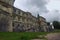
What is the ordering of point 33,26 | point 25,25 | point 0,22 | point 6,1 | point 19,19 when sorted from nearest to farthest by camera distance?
point 0,22 < point 6,1 < point 19,19 < point 25,25 < point 33,26

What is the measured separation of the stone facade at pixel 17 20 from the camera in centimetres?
1675

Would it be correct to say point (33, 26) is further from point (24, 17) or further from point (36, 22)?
point (24, 17)

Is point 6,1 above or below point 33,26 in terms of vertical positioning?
above

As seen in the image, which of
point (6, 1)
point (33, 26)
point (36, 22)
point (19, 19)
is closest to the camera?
point (6, 1)

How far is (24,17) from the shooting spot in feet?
82.0

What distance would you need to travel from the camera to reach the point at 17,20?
23281 millimetres

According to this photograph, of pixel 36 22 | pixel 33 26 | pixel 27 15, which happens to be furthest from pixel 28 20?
pixel 36 22

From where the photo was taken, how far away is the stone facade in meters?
16.8

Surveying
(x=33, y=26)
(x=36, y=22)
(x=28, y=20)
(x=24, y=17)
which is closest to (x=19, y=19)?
(x=24, y=17)

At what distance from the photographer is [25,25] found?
2592cm

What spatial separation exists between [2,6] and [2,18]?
1.23 m

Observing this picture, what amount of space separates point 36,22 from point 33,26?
241cm

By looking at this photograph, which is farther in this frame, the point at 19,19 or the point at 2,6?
the point at 19,19

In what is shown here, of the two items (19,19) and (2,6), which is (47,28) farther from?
(2,6)
